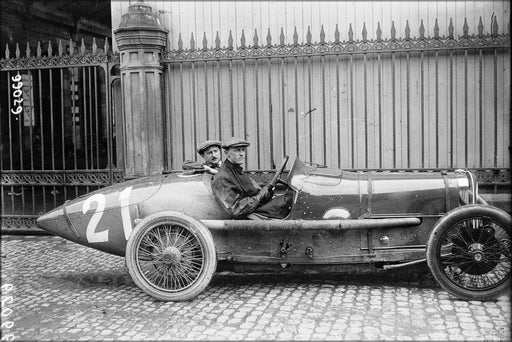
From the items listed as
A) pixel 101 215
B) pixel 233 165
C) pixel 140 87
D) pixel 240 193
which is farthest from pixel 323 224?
pixel 140 87

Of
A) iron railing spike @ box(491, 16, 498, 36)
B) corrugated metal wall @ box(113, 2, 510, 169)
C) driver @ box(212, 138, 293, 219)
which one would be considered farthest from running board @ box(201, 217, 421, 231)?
iron railing spike @ box(491, 16, 498, 36)

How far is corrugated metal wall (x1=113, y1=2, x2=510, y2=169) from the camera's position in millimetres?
7980

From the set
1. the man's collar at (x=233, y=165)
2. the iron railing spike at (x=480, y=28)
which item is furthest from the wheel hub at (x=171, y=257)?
the iron railing spike at (x=480, y=28)

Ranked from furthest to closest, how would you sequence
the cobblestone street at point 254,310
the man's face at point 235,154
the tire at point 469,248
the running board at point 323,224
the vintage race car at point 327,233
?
the man's face at point 235,154, the running board at point 323,224, the vintage race car at point 327,233, the tire at point 469,248, the cobblestone street at point 254,310

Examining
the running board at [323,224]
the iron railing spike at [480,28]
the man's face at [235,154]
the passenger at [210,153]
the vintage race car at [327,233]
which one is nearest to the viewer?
the vintage race car at [327,233]

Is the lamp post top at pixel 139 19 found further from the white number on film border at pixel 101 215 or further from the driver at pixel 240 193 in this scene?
the driver at pixel 240 193

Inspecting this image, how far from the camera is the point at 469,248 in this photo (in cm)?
496

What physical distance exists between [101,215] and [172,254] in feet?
3.23

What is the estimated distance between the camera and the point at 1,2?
1427cm

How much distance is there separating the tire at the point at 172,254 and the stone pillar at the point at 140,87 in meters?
3.23

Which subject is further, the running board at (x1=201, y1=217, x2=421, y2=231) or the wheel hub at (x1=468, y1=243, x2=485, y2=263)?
the running board at (x1=201, y1=217, x2=421, y2=231)

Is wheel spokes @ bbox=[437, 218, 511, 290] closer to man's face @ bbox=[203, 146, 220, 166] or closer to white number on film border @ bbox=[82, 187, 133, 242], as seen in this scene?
man's face @ bbox=[203, 146, 220, 166]

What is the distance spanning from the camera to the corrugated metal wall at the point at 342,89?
314 inches

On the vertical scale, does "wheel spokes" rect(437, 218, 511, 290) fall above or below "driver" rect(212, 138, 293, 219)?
below
